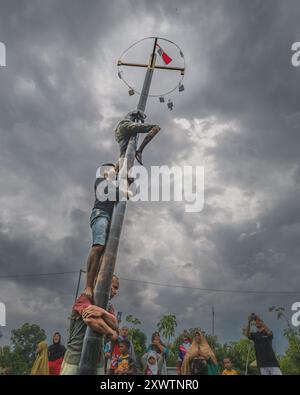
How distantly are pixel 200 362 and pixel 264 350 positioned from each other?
2.17 meters

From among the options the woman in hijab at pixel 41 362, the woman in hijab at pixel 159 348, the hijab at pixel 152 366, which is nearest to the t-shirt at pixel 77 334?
the woman in hijab at pixel 41 362

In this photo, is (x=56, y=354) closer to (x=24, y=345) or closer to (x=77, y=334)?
(x=77, y=334)

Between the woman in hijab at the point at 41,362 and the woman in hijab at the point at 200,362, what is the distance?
4593mm

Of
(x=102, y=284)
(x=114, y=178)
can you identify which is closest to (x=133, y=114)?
(x=114, y=178)

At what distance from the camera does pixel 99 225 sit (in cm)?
872

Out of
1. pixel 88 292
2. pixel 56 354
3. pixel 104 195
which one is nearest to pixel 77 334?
pixel 88 292

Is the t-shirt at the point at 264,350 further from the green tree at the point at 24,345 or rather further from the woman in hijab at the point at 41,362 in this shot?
the green tree at the point at 24,345

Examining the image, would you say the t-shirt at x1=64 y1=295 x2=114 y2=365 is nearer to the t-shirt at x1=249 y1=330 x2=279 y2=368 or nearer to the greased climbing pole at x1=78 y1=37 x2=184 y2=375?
the greased climbing pole at x1=78 y1=37 x2=184 y2=375

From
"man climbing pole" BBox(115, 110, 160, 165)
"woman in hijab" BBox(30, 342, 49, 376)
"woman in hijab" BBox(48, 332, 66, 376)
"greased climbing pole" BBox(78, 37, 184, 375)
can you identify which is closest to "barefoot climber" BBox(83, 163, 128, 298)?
"greased climbing pole" BBox(78, 37, 184, 375)

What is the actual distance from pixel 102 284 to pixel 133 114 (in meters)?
5.83

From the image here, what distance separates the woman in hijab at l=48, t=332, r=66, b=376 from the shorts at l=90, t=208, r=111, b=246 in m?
5.47

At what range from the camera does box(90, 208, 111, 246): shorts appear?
8.49 meters
